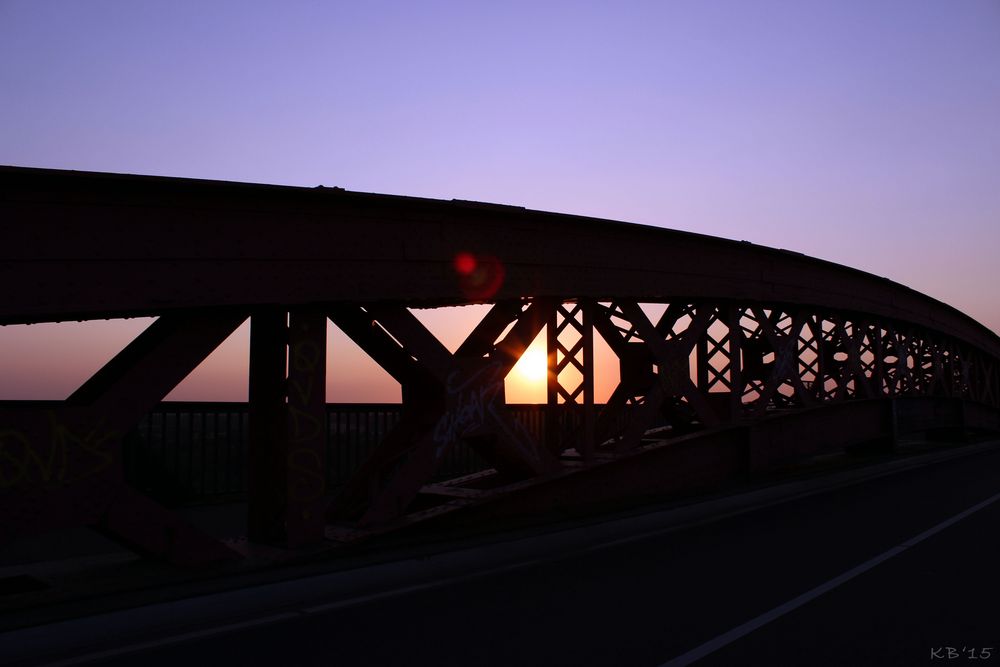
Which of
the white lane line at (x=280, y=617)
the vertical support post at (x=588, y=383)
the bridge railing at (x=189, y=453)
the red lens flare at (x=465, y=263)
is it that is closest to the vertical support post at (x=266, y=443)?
the white lane line at (x=280, y=617)

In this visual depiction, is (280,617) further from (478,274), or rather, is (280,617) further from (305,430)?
(478,274)

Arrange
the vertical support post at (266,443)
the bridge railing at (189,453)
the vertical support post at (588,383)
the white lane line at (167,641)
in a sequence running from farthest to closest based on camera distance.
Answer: the bridge railing at (189,453) < the vertical support post at (588,383) < the vertical support post at (266,443) < the white lane line at (167,641)

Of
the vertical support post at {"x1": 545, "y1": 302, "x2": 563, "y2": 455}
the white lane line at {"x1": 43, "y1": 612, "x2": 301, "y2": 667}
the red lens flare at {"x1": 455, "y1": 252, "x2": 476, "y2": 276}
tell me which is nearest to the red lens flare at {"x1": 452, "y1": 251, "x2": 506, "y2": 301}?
the red lens flare at {"x1": 455, "y1": 252, "x2": 476, "y2": 276}

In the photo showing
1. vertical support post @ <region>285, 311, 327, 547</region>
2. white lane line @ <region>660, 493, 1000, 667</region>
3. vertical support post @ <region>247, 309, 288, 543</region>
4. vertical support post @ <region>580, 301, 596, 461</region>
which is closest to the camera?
white lane line @ <region>660, 493, 1000, 667</region>

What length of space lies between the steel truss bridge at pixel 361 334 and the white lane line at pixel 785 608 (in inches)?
151

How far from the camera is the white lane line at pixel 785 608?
551cm

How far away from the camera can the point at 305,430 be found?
8125mm

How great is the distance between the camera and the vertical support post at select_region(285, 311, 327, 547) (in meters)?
8.08

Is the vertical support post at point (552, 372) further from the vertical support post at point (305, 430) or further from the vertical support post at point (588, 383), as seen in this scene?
the vertical support post at point (305, 430)

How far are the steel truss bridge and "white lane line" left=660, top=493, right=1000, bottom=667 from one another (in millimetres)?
3844

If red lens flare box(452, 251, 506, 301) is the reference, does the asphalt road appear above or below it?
below

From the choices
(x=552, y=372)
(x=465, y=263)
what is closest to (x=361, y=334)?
(x=465, y=263)

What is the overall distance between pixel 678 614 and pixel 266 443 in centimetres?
457

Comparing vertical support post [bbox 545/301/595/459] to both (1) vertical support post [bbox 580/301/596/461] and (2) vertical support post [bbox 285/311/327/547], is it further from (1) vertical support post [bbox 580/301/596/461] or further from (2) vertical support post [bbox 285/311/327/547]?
(2) vertical support post [bbox 285/311/327/547]
